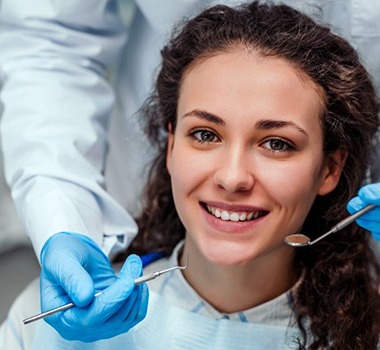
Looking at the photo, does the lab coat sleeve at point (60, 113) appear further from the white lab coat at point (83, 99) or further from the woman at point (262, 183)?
the woman at point (262, 183)

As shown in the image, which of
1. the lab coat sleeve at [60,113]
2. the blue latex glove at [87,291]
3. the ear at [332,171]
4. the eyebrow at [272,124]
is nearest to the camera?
the blue latex glove at [87,291]

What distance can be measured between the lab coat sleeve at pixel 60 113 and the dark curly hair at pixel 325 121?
0.23 meters

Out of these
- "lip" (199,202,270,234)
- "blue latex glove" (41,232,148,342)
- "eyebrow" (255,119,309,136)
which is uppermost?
"eyebrow" (255,119,309,136)

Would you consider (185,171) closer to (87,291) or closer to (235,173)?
(235,173)

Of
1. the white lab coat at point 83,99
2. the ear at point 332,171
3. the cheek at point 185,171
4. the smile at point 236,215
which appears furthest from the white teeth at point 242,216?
the white lab coat at point 83,99

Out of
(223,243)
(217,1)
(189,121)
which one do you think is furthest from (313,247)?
(217,1)

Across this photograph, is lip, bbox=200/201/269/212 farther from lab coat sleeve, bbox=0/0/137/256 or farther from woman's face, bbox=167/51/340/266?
lab coat sleeve, bbox=0/0/137/256

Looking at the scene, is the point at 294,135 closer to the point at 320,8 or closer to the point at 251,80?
the point at 251,80

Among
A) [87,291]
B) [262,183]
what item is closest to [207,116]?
[262,183]

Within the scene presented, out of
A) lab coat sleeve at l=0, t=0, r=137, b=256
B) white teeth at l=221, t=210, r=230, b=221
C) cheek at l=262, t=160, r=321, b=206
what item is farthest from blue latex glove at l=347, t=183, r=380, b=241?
lab coat sleeve at l=0, t=0, r=137, b=256

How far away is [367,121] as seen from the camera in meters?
1.68

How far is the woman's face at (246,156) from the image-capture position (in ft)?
5.05

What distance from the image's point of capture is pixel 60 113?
194 centimetres

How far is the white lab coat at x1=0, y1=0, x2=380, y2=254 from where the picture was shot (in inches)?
69.0
